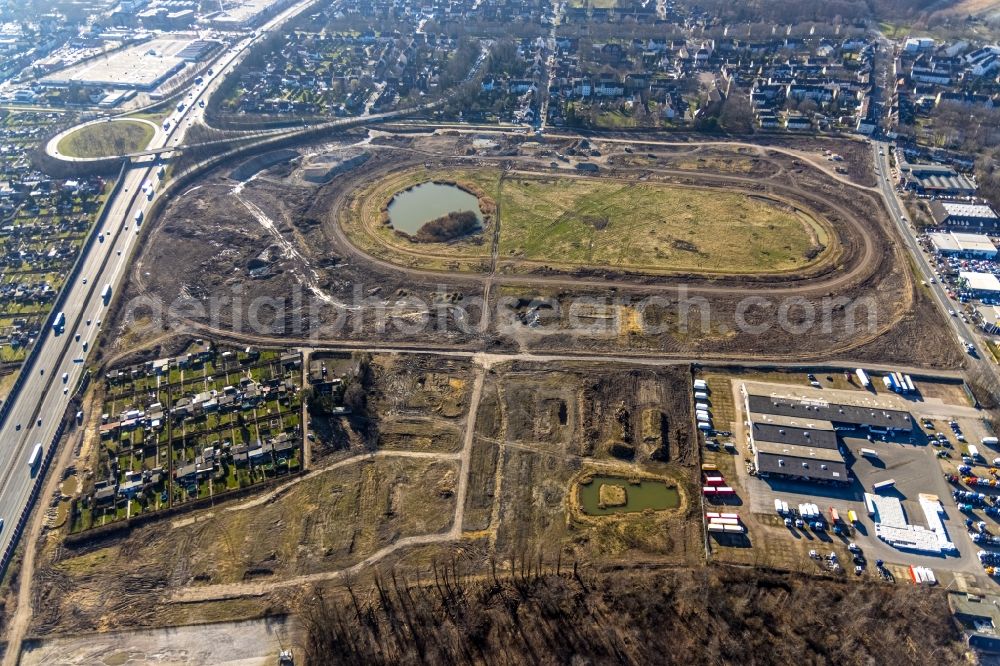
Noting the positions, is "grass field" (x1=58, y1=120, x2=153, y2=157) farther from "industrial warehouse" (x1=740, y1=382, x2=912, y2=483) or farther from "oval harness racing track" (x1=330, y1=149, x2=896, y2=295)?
"industrial warehouse" (x1=740, y1=382, x2=912, y2=483)

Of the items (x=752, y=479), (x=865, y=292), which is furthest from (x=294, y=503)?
(x=865, y=292)

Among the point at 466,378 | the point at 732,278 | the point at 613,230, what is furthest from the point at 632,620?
the point at 613,230

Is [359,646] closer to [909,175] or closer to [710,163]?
[710,163]

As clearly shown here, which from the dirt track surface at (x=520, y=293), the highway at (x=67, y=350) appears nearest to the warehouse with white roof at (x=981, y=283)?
the dirt track surface at (x=520, y=293)

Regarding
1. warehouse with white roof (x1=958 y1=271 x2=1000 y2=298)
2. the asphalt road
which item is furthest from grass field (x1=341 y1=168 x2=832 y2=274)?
warehouse with white roof (x1=958 y1=271 x2=1000 y2=298)

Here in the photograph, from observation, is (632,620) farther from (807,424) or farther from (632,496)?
(807,424)

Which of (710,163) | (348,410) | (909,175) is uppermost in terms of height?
(710,163)
